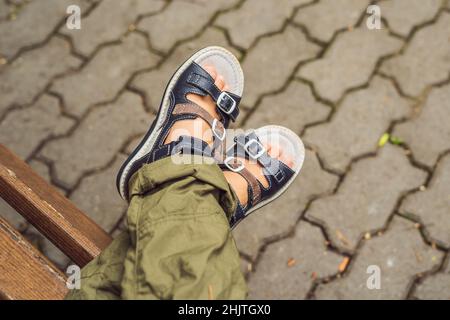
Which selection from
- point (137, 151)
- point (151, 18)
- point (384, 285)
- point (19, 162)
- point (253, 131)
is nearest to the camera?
point (19, 162)

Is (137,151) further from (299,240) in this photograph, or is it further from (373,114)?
(373,114)

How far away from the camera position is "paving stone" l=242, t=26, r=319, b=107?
2494mm

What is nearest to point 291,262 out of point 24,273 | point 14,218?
point 24,273

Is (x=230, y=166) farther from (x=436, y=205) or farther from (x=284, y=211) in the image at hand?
(x=436, y=205)

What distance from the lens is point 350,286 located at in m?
2.09

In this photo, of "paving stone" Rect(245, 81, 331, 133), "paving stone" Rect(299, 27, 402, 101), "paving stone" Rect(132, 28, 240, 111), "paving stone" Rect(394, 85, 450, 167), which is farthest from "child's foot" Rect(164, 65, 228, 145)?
"paving stone" Rect(394, 85, 450, 167)

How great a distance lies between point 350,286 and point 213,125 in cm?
90

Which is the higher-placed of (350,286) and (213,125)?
(213,125)

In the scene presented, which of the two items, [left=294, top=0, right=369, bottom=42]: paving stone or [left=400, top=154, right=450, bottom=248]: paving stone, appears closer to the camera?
[left=400, top=154, right=450, bottom=248]: paving stone

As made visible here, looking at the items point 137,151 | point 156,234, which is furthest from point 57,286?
point 137,151

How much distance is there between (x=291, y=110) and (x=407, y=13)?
2.77 ft

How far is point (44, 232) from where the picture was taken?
1.53 m

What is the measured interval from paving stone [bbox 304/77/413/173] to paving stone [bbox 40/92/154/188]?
88 cm

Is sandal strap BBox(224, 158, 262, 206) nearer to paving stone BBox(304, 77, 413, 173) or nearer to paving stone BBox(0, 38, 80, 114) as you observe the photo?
paving stone BBox(304, 77, 413, 173)
